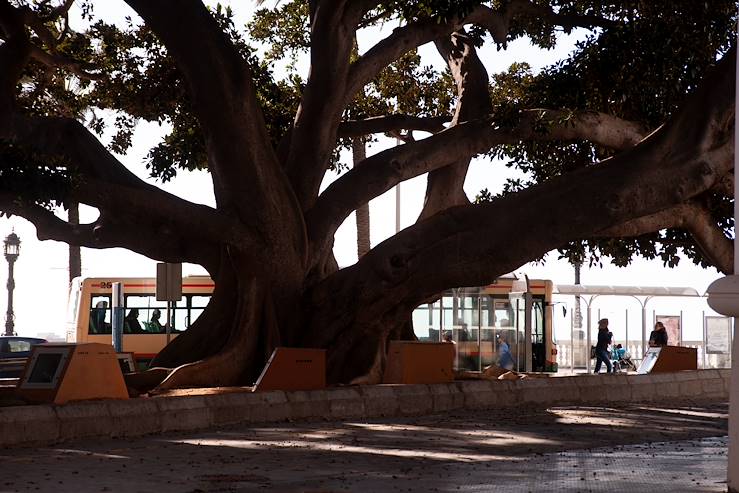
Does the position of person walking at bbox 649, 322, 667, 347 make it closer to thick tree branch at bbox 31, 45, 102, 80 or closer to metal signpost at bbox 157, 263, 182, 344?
metal signpost at bbox 157, 263, 182, 344

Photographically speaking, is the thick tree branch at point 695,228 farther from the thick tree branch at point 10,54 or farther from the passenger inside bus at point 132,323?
the passenger inside bus at point 132,323

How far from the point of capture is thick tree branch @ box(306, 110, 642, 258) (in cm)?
1873

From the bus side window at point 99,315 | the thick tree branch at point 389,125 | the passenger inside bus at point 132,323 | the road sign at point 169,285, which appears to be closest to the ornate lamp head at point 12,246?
the bus side window at point 99,315

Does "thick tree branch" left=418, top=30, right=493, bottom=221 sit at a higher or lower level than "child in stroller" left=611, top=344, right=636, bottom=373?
higher

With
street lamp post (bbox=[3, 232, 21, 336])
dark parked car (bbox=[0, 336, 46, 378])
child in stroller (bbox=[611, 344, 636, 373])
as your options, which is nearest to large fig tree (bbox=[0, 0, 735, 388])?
dark parked car (bbox=[0, 336, 46, 378])

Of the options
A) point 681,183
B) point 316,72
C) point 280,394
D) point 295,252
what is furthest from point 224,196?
point 681,183

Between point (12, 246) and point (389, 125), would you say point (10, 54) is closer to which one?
point (389, 125)

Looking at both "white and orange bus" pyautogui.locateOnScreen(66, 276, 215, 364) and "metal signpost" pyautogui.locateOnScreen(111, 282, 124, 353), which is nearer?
"metal signpost" pyautogui.locateOnScreen(111, 282, 124, 353)

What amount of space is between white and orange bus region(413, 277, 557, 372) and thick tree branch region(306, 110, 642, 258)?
11.2 metres

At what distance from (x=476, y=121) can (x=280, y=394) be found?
6262 mm

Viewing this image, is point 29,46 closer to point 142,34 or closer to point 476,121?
point 142,34

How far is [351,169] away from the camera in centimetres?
1934

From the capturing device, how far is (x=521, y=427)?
14.4 metres

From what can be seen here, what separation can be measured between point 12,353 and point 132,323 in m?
3.62
